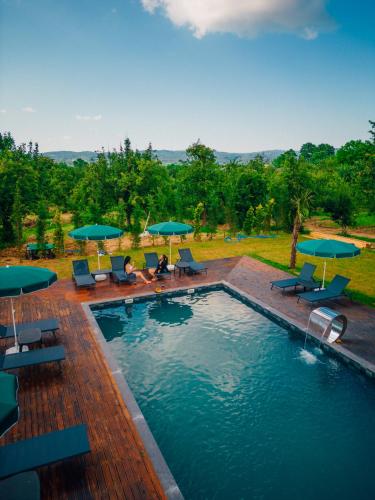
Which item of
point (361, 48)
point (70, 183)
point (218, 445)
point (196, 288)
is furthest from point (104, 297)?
point (361, 48)

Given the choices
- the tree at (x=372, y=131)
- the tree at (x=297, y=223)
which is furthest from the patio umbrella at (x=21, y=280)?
the tree at (x=372, y=131)

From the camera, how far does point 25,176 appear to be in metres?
25.0

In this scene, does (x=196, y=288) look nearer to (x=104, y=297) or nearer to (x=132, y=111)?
(x=104, y=297)

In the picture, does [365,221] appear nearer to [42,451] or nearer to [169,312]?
[169,312]

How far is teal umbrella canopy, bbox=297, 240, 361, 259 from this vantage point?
496 inches

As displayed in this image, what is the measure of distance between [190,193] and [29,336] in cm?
2344

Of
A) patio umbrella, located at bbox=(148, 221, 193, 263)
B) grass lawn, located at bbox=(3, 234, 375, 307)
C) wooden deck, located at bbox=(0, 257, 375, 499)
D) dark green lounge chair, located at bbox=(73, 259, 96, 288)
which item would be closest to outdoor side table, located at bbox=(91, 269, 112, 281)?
dark green lounge chair, located at bbox=(73, 259, 96, 288)

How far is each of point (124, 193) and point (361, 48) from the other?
28.1 metres

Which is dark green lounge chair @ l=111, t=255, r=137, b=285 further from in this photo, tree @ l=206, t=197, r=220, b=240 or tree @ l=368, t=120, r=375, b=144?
tree @ l=368, t=120, r=375, b=144

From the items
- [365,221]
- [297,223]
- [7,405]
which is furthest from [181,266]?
[365,221]

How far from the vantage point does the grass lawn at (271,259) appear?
1586 centimetres

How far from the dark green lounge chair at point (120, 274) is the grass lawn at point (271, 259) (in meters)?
2.03

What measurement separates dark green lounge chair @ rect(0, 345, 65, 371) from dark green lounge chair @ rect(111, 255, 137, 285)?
21.5ft

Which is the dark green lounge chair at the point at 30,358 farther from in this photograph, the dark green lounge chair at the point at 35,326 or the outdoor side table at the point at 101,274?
the outdoor side table at the point at 101,274
